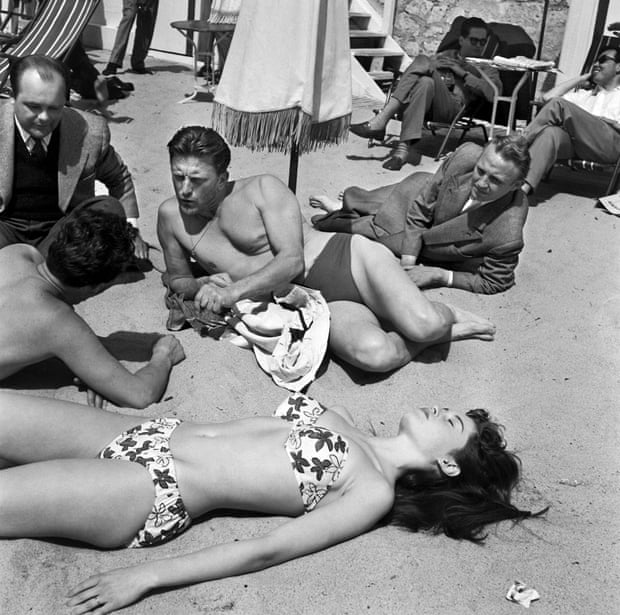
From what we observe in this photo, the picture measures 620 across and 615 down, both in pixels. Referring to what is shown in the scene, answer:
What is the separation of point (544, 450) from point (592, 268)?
218 cm

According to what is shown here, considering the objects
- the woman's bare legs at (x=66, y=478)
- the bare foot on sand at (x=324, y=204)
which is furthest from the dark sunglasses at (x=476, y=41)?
the woman's bare legs at (x=66, y=478)

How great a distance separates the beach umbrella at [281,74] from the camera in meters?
4.47

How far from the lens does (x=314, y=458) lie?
260 cm

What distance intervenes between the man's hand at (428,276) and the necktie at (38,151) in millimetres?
2150

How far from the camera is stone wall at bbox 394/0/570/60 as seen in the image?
9.12 m

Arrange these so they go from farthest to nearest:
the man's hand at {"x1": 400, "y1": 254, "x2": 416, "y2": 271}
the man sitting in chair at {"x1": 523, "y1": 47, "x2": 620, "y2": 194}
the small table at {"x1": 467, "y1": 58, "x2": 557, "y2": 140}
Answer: the small table at {"x1": 467, "y1": 58, "x2": 557, "y2": 140}, the man sitting in chair at {"x1": 523, "y1": 47, "x2": 620, "y2": 194}, the man's hand at {"x1": 400, "y1": 254, "x2": 416, "y2": 271}

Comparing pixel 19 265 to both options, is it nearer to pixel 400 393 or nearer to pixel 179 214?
pixel 179 214

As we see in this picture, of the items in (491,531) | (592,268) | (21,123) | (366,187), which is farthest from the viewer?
(366,187)

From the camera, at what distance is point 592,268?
5.24 metres

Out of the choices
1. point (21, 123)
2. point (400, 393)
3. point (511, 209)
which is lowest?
point (400, 393)

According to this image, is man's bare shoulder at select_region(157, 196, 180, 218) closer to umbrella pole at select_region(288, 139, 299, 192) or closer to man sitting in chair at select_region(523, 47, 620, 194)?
umbrella pole at select_region(288, 139, 299, 192)

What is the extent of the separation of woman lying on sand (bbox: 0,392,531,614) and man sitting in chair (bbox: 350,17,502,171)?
4.62m

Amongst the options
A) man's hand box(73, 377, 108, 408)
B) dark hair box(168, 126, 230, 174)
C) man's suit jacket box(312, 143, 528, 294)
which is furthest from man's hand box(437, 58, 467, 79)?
man's hand box(73, 377, 108, 408)

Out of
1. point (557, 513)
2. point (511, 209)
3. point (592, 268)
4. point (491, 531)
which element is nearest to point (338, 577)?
point (491, 531)
